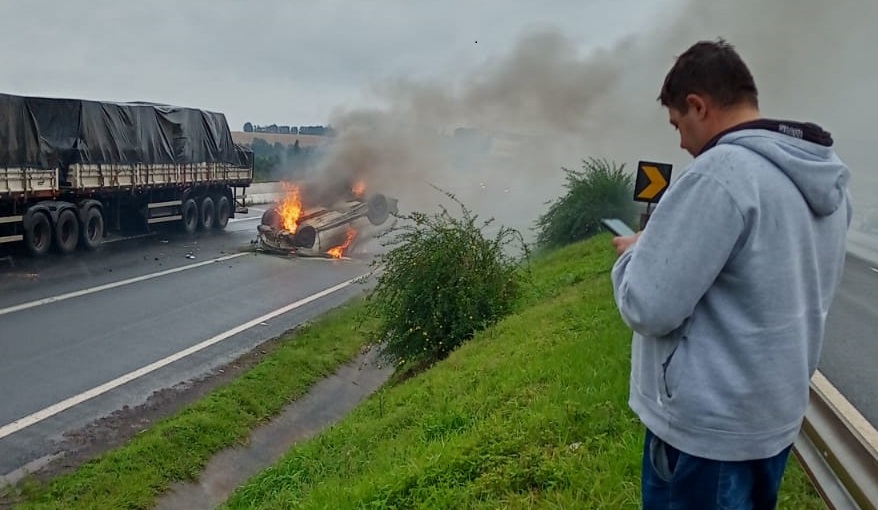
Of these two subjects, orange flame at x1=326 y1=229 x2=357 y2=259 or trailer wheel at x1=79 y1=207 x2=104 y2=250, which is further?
orange flame at x1=326 y1=229 x2=357 y2=259

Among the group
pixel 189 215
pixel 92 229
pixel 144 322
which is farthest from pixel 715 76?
pixel 189 215

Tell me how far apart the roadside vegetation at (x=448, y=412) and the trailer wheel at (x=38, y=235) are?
680 cm

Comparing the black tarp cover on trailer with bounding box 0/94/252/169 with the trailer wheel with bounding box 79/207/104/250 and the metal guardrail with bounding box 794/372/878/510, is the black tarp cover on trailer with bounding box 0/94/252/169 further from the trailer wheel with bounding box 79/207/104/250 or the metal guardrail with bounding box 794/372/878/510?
the metal guardrail with bounding box 794/372/878/510

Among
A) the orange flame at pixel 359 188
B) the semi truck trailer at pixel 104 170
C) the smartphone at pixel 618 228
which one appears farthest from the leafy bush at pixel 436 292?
the orange flame at pixel 359 188

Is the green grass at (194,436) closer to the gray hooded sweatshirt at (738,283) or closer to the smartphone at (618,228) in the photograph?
the smartphone at (618,228)

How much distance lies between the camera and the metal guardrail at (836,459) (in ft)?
8.79

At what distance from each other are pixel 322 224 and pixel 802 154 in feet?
52.8

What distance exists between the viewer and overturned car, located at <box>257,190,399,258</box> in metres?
16.8

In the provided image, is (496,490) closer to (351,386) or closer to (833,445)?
(833,445)

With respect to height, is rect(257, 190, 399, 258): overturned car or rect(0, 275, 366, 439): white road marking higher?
rect(257, 190, 399, 258): overturned car

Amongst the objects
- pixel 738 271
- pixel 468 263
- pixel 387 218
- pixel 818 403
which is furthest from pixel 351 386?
pixel 387 218

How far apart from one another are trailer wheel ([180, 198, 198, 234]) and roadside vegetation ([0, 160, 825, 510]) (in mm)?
9700

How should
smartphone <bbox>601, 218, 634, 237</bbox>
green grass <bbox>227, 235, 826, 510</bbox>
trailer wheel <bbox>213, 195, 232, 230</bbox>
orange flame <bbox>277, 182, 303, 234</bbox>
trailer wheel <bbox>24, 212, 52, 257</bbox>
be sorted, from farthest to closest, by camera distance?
1. trailer wheel <bbox>213, 195, 232, 230</bbox>
2. orange flame <bbox>277, 182, 303, 234</bbox>
3. trailer wheel <bbox>24, 212, 52, 257</bbox>
4. green grass <bbox>227, 235, 826, 510</bbox>
5. smartphone <bbox>601, 218, 634, 237</bbox>

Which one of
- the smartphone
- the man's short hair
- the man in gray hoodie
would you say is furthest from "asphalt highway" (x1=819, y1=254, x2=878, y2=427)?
the man's short hair
